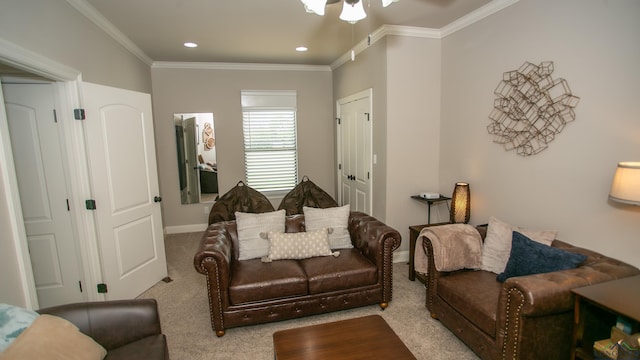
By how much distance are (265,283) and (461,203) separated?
83.9 inches

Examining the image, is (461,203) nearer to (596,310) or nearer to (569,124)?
(569,124)

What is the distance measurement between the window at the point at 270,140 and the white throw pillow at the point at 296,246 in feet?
8.80

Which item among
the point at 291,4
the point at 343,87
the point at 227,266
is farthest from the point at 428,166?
the point at 227,266

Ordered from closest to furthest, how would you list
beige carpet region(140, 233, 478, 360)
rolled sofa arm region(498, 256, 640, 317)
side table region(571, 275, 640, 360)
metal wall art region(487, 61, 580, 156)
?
side table region(571, 275, 640, 360) < rolled sofa arm region(498, 256, 640, 317) < beige carpet region(140, 233, 478, 360) < metal wall art region(487, 61, 580, 156)

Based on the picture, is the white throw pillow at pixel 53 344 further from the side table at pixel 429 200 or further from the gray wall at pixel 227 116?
the gray wall at pixel 227 116

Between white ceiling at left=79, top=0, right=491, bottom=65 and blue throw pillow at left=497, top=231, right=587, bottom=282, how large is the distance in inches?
85.3

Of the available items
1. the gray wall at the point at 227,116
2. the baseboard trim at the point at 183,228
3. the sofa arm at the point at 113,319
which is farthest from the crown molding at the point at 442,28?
the baseboard trim at the point at 183,228

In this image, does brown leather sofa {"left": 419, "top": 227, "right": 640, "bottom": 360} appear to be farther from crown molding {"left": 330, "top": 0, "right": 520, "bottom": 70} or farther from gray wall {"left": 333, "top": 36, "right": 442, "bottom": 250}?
crown molding {"left": 330, "top": 0, "right": 520, "bottom": 70}

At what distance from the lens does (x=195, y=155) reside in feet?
16.9

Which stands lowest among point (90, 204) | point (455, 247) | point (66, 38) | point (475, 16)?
point (455, 247)

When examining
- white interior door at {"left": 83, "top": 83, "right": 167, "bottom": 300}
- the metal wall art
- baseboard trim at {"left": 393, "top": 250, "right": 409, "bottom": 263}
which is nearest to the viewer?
the metal wall art

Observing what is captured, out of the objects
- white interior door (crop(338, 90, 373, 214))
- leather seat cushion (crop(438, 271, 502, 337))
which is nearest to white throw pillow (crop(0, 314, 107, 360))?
leather seat cushion (crop(438, 271, 502, 337))

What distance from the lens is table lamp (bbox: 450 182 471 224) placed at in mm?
3244

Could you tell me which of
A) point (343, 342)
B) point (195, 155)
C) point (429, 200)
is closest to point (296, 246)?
point (343, 342)
